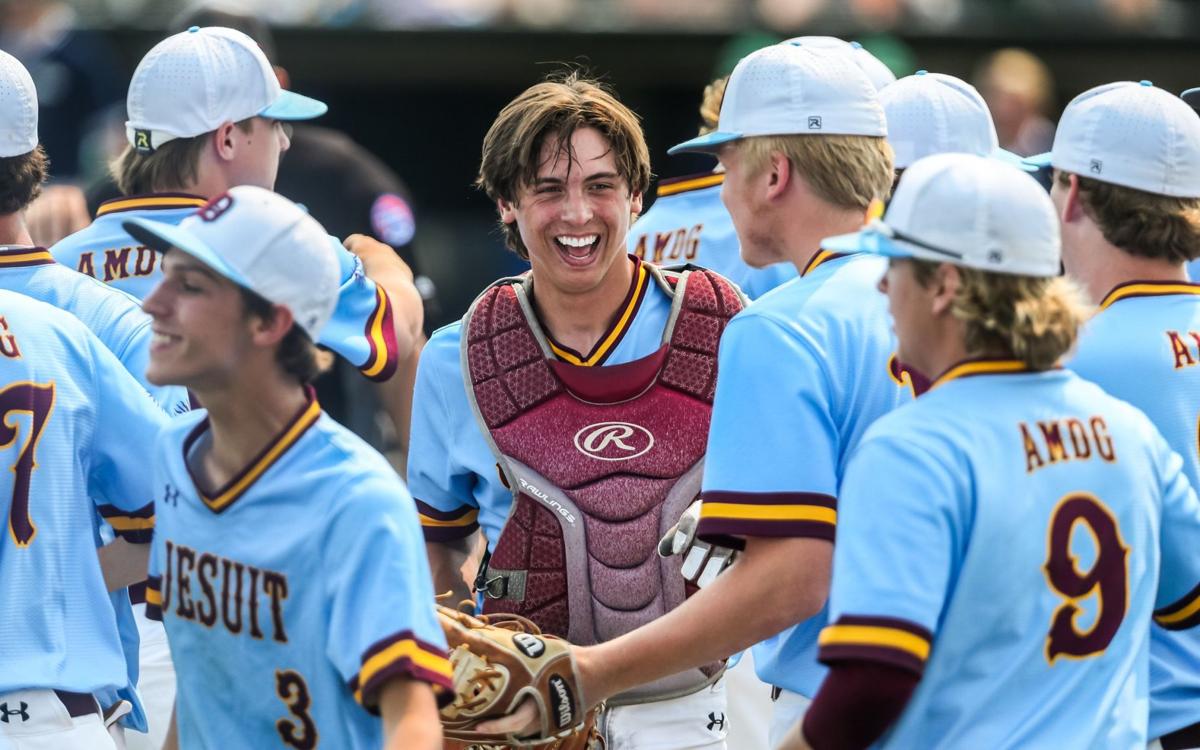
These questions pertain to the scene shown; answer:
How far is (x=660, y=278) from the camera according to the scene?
179 inches

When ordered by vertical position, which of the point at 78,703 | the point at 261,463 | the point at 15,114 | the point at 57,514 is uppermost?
the point at 15,114

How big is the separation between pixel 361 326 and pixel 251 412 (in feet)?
5.66

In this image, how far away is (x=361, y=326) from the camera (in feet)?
16.3

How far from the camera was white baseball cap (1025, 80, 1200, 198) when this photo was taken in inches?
160

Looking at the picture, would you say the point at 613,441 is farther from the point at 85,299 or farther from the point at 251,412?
the point at 85,299

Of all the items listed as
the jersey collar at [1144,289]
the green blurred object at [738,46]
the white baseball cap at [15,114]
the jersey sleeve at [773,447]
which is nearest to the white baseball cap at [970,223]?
the jersey sleeve at [773,447]

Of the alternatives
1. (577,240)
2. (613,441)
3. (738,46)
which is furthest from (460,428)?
(738,46)

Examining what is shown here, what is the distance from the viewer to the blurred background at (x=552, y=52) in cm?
1086

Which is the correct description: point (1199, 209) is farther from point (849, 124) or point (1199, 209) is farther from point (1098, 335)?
point (849, 124)

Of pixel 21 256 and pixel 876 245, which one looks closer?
pixel 876 245

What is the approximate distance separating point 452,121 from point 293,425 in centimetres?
861

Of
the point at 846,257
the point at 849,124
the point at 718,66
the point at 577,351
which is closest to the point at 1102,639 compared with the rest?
the point at 846,257

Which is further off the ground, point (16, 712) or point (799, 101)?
point (799, 101)

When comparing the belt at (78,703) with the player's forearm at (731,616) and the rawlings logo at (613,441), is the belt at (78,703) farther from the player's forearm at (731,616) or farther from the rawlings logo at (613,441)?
the rawlings logo at (613,441)
